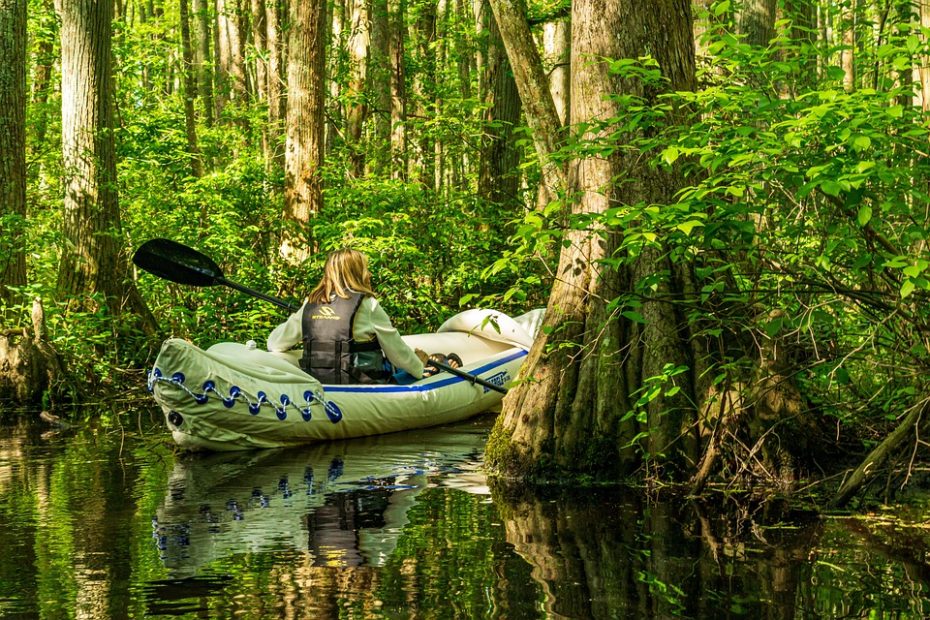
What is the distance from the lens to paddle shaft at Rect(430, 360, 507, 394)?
1020 centimetres

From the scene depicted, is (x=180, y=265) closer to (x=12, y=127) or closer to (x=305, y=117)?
(x=12, y=127)

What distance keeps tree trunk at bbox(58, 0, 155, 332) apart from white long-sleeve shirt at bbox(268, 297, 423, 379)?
322cm

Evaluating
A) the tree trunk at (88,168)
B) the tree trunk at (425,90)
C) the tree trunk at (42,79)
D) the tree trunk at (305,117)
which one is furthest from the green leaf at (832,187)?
the tree trunk at (42,79)

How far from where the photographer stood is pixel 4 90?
12.4m

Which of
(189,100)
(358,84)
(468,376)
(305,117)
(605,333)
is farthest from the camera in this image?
(189,100)

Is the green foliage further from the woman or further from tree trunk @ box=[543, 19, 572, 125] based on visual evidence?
tree trunk @ box=[543, 19, 572, 125]

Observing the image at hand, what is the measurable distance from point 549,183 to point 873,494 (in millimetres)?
6147

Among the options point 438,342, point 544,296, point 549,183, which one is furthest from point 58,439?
point 544,296

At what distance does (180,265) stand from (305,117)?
400 cm

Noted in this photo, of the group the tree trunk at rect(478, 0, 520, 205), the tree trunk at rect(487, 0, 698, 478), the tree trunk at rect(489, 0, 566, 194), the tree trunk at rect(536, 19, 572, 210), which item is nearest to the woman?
the tree trunk at rect(489, 0, 566, 194)

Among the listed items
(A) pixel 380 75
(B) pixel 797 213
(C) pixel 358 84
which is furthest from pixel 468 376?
(C) pixel 358 84

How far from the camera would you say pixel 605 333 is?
7023 millimetres

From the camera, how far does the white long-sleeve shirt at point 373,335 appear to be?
9562 mm

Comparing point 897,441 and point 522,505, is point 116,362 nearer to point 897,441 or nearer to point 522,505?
point 522,505
